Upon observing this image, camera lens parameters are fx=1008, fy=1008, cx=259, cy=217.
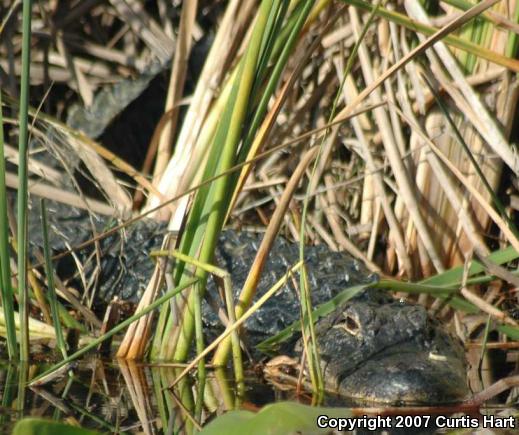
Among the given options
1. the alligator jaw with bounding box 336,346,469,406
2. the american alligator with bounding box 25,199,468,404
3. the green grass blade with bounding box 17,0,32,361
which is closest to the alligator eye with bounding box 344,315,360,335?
the american alligator with bounding box 25,199,468,404

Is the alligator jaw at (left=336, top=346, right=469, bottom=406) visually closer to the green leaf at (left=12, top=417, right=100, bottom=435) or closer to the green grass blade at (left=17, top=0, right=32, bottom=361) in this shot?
the green grass blade at (left=17, top=0, right=32, bottom=361)

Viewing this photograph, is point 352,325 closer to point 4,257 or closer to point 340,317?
point 340,317

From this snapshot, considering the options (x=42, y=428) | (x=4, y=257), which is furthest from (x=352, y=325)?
(x=42, y=428)

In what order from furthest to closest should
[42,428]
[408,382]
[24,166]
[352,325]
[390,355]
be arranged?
[352,325] < [390,355] < [408,382] < [24,166] < [42,428]

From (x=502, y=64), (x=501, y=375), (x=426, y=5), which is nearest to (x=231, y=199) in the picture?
(x=501, y=375)

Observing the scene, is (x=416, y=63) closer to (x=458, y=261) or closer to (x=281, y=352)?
(x=458, y=261)

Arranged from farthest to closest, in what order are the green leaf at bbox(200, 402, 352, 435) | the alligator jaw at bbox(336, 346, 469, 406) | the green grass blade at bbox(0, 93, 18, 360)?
the alligator jaw at bbox(336, 346, 469, 406), the green grass blade at bbox(0, 93, 18, 360), the green leaf at bbox(200, 402, 352, 435)

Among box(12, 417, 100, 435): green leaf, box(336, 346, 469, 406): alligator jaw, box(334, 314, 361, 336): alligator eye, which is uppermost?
box(12, 417, 100, 435): green leaf

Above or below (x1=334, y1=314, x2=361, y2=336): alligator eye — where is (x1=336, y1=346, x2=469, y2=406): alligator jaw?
below
